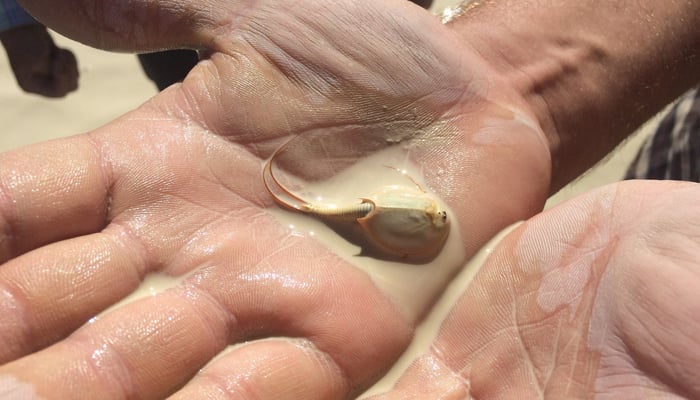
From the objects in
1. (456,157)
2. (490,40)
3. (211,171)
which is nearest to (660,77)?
(490,40)

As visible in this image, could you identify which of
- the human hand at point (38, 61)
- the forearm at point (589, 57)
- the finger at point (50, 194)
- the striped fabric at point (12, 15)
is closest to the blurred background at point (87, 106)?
the human hand at point (38, 61)

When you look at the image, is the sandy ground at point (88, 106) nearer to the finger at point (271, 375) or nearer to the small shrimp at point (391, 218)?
the small shrimp at point (391, 218)

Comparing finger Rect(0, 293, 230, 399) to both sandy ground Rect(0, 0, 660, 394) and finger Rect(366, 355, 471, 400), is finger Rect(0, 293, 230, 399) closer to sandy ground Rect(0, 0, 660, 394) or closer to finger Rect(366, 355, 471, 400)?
finger Rect(366, 355, 471, 400)

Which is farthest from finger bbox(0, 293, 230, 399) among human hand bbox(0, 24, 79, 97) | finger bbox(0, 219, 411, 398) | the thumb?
human hand bbox(0, 24, 79, 97)

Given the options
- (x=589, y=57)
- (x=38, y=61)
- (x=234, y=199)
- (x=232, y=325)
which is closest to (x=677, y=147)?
(x=589, y=57)

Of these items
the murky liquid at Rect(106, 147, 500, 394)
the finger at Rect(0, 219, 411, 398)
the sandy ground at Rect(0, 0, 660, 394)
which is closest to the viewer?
the finger at Rect(0, 219, 411, 398)

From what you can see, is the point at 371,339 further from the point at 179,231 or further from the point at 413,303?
the point at 179,231
